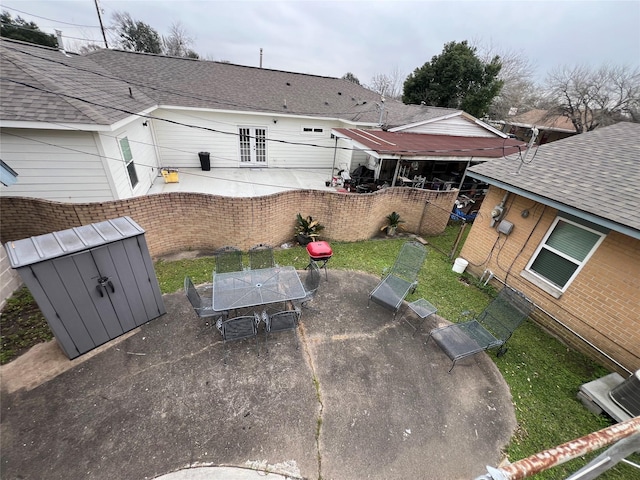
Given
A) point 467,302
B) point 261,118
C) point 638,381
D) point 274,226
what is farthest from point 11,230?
point 638,381

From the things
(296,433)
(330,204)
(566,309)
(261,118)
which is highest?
(261,118)

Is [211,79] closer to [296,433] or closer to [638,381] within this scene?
[296,433]

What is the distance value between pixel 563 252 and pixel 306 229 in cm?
637

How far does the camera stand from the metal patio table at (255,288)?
478 centimetres

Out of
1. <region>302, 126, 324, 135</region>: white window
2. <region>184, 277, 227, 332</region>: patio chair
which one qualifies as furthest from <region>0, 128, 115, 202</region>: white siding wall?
<region>302, 126, 324, 135</region>: white window

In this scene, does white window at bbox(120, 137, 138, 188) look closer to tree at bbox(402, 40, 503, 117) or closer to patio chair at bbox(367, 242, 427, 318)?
patio chair at bbox(367, 242, 427, 318)

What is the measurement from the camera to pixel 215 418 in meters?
3.67

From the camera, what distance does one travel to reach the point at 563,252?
5.65 meters

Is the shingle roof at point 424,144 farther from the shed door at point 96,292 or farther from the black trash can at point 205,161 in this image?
the shed door at point 96,292

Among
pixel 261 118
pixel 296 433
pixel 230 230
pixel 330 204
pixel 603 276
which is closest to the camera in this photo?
pixel 296 433

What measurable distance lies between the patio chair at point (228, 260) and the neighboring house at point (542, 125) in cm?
3193

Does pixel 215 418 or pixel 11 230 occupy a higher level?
pixel 11 230

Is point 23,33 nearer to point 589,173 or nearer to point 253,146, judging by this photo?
point 253,146

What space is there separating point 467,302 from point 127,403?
284 inches
